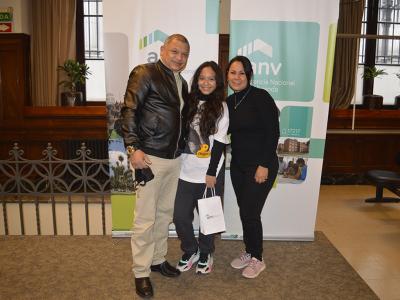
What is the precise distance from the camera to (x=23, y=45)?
5.50m

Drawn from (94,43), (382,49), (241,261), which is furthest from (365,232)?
(94,43)

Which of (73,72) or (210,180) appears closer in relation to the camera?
(210,180)

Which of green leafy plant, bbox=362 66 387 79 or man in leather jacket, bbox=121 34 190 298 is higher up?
green leafy plant, bbox=362 66 387 79

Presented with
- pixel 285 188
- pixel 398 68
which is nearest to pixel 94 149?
pixel 285 188

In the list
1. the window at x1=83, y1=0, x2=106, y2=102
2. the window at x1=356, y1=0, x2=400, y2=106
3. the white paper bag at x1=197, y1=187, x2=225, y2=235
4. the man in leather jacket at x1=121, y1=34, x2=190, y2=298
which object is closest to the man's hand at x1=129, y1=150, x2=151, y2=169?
the man in leather jacket at x1=121, y1=34, x2=190, y2=298

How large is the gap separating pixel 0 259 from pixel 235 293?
5.41ft

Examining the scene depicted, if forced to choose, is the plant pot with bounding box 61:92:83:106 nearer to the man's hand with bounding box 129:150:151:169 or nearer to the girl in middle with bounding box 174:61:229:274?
the girl in middle with bounding box 174:61:229:274

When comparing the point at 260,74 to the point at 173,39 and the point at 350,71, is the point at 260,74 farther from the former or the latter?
the point at 350,71

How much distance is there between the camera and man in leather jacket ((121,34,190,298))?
2094 mm

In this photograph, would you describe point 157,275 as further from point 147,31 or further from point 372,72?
point 372,72

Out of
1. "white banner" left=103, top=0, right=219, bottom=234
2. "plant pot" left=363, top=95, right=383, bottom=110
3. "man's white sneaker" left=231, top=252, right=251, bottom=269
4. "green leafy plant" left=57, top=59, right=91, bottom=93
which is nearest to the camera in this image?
"man's white sneaker" left=231, top=252, right=251, bottom=269

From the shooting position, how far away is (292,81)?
112 inches

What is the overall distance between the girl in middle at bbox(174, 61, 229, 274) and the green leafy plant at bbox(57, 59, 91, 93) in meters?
3.92

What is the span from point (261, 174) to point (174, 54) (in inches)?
34.7
